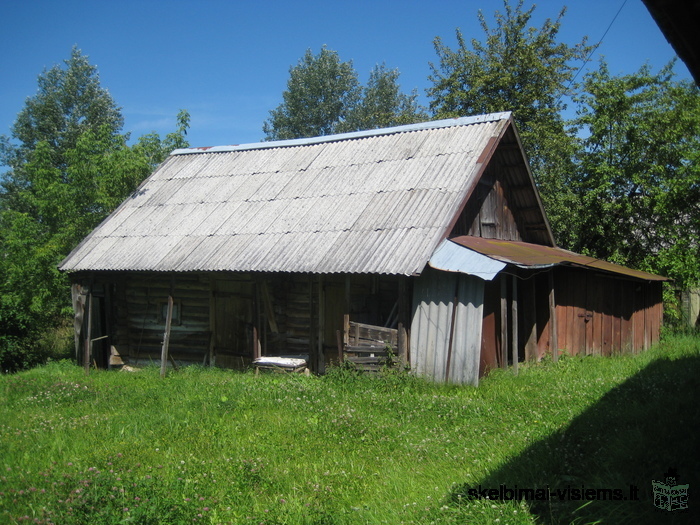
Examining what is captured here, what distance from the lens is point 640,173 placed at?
17484 mm

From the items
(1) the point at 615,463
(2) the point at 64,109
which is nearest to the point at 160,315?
(1) the point at 615,463

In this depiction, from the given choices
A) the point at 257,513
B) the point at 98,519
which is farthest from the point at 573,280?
the point at 98,519

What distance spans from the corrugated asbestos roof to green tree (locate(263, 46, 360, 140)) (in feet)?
77.0

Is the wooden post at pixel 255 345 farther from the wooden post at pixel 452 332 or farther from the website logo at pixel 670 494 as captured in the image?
the website logo at pixel 670 494

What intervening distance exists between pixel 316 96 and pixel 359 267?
31.4 m

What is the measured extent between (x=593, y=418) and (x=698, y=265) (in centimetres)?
1095

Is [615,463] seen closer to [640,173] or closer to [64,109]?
[640,173]

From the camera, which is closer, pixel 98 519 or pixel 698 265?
pixel 98 519

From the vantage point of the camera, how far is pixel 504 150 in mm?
13594

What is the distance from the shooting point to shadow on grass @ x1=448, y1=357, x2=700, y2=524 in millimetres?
4484

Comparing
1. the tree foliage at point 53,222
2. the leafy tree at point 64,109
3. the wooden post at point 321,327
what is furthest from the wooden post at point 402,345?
the leafy tree at point 64,109

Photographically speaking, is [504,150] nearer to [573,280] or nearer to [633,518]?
[573,280]

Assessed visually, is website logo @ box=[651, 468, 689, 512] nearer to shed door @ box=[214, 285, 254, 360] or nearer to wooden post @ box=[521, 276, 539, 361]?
wooden post @ box=[521, 276, 539, 361]

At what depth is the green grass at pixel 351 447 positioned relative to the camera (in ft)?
16.6
